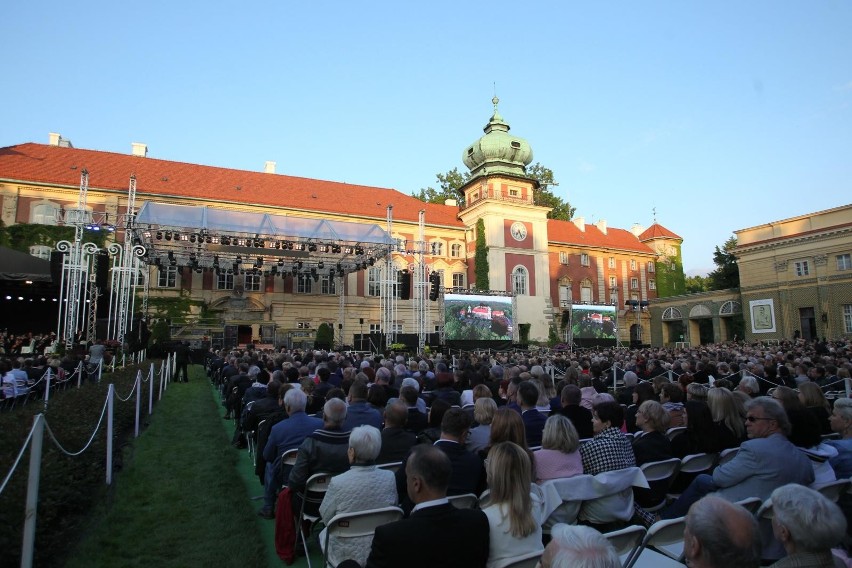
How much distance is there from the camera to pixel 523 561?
2674 millimetres

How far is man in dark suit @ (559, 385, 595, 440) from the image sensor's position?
5746 millimetres

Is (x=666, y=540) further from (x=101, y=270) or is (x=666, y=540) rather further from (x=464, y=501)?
(x=101, y=270)

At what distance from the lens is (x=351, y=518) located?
316cm

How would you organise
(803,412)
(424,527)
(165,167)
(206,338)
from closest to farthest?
1. (424,527)
2. (803,412)
3. (206,338)
4. (165,167)

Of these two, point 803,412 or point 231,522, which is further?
point 231,522

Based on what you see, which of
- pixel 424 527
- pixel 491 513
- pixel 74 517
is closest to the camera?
pixel 424 527

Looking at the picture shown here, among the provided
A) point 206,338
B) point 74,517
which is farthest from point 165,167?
point 74,517

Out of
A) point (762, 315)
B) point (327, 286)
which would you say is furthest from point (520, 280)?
point (762, 315)

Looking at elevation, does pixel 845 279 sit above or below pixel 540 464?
above

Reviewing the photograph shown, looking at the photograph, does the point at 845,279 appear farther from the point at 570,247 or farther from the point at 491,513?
the point at 491,513

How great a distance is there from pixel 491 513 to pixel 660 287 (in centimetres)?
5773

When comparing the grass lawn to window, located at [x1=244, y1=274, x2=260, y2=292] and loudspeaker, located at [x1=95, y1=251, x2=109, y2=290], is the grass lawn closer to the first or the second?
loudspeaker, located at [x1=95, y1=251, x2=109, y2=290]

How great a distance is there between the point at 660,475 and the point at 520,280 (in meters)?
40.2

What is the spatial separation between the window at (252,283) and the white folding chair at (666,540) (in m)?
35.8
